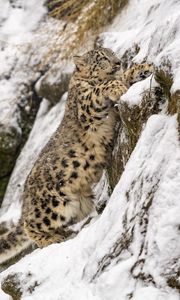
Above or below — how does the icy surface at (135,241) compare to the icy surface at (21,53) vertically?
below

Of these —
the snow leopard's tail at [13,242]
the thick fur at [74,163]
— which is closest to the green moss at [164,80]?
the thick fur at [74,163]

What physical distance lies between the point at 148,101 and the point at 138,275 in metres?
1.53

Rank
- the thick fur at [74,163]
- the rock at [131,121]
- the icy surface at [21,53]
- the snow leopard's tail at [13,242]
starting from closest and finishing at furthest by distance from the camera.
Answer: the rock at [131,121] < the thick fur at [74,163] < the snow leopard's tail at [13,242] < the icy surface at [21,53]

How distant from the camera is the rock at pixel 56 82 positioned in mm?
10391

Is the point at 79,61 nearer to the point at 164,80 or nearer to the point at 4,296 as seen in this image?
the point at 164,80

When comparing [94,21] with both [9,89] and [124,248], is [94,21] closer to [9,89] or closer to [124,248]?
[9,89]

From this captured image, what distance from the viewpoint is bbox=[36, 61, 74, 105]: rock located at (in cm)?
1039

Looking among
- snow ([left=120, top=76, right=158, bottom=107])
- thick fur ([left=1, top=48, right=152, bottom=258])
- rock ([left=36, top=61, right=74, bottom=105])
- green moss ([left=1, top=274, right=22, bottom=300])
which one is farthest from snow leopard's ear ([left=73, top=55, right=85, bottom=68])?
rock ([left=36, top=61, right=74, bottom=105])

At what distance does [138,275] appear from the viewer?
3.83 meters

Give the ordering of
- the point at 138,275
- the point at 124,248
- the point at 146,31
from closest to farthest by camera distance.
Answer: the point at 138,275 < the point at 124,248 < the point at 146,31

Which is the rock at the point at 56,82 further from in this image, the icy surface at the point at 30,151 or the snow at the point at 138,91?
the snow at the point at 138,91

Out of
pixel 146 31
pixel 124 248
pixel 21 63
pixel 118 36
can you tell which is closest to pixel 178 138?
pixel 124 248

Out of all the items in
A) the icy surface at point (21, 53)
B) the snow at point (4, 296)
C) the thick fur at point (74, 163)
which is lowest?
the snow at point (4, 296)

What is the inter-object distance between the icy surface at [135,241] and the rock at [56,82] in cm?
568
